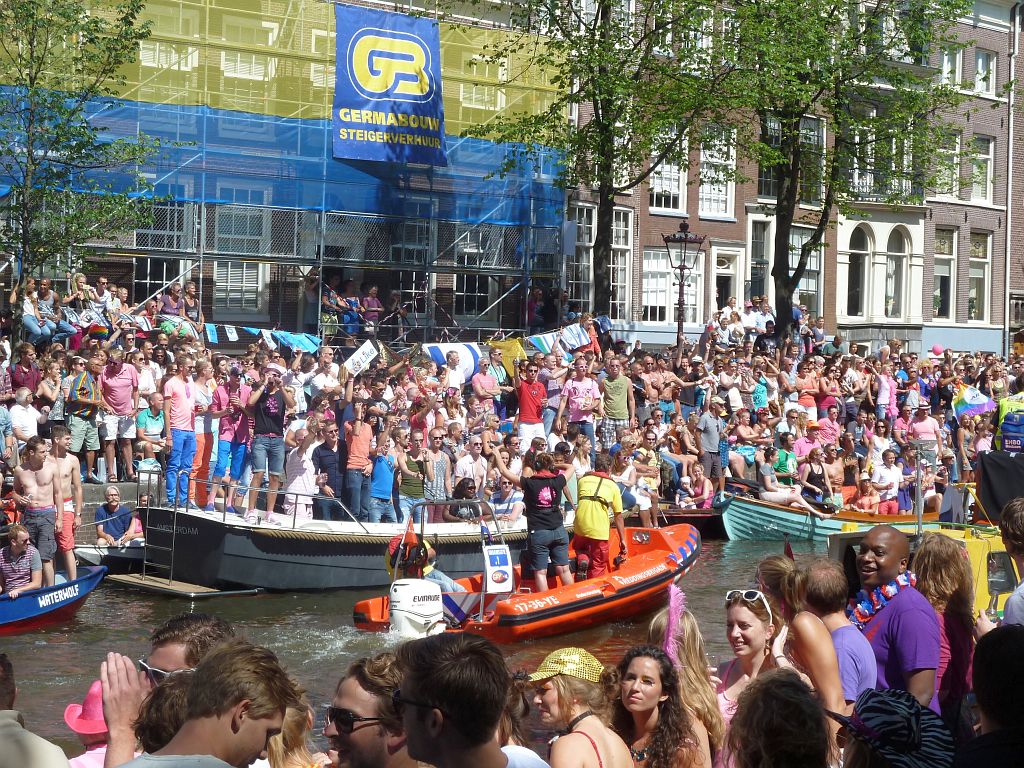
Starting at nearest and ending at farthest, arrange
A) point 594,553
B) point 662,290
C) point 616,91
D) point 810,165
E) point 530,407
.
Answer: point 594,553 < point 530,407 < point 616,91 < point 810,165 < point 662,290

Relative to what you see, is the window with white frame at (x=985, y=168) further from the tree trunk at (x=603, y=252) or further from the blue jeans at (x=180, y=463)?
the blue jeans at (x=180, y=463)

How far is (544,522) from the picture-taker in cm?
1384

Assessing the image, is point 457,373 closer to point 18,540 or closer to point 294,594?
point 294,594

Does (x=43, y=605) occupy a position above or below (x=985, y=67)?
below

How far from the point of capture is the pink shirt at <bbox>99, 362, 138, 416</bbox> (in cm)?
1642

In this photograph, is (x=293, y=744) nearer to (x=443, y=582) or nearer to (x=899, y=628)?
(x=899, y=628)

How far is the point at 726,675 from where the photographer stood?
5.85 m

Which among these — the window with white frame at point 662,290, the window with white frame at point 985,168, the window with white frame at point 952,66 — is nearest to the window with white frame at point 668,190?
the window with white frame at point 662,290

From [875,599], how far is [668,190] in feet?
92.3

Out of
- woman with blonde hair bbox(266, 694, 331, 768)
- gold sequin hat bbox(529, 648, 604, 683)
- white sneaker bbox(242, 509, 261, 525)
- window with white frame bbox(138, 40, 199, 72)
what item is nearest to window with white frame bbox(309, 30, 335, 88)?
window with white frame bbox(138, 40, 199, 72)

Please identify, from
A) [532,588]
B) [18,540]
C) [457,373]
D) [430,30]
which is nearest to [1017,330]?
[430,30]

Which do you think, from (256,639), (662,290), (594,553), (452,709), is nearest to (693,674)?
(452,709)

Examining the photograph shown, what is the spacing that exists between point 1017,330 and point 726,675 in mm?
40345

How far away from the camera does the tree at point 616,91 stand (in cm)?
2653
